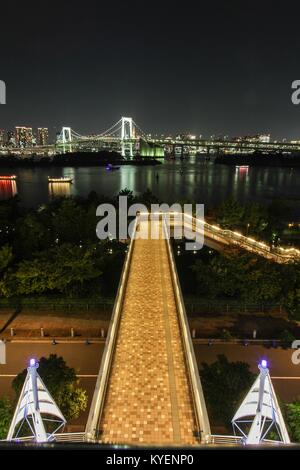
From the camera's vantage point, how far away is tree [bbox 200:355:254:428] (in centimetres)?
389

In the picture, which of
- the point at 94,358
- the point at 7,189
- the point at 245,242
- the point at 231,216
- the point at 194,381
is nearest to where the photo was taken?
the point at 194,381

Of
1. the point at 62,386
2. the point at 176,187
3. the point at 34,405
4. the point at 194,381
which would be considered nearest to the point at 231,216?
the point at 194,381

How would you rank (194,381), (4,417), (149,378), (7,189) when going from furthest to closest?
1. (7,189)
2. (149,378)
3. (4,417)
4. (194,381)

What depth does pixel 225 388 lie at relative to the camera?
13.0ft

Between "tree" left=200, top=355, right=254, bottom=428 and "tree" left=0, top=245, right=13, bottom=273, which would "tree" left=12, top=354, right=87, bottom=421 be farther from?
"tree" left=0, top=245, right=13, bottom=273

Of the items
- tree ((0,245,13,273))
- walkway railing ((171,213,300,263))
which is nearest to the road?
tree ((0,245,13,273))

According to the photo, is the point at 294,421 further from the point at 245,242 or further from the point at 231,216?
the point at 231,216

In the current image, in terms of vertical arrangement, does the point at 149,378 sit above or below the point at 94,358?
above

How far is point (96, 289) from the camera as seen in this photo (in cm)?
755

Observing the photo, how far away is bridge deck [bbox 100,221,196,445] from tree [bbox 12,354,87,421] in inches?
22.4

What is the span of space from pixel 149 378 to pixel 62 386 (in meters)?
0.99

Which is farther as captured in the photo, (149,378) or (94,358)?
(94,358)
